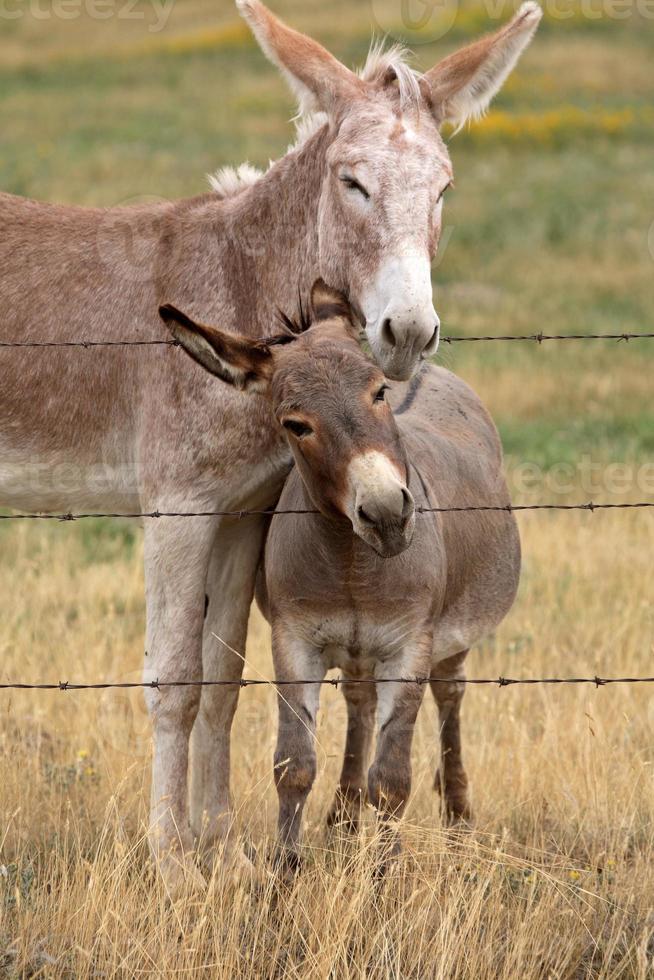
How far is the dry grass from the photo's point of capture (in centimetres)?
365

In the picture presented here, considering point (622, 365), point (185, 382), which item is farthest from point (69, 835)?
point (622, 365)

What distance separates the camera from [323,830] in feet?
15.5

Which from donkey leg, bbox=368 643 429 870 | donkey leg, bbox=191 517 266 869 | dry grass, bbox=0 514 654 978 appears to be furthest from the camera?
donkey leg, bbox=191 517 266 869

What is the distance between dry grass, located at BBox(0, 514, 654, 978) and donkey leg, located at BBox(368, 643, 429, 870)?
103mm

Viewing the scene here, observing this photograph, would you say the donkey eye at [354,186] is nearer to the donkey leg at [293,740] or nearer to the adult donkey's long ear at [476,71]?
the adult donkey's long ear at [476,71]

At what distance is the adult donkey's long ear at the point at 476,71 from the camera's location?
4312 millimetres

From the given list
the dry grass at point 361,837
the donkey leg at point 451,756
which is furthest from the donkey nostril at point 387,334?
the donkey leg at point 451,756

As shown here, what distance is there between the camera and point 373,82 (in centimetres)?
423

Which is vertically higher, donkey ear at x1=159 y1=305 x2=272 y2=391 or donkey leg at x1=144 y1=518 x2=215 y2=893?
donkey ear at x1=159 y1=305 x2=272 y2=391

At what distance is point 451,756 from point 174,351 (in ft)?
6.48

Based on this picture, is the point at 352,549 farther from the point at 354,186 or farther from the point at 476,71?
the point at 476,71

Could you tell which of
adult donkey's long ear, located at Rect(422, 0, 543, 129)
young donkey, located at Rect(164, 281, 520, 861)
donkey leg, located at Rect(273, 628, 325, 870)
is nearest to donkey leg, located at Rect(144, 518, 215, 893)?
young donkey, located at Rect(164, 281, 520, 861)

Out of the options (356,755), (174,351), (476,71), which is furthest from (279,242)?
(356,755)

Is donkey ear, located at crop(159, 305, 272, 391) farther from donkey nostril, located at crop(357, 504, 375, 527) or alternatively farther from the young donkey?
donkey nostril, located at crop(357, 504, 375, 527)
